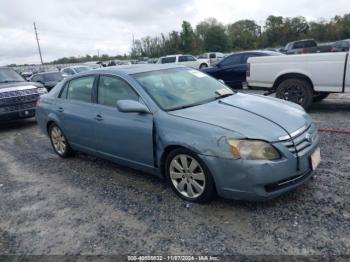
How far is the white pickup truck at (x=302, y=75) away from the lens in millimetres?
7398

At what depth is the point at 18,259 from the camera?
10.5ft

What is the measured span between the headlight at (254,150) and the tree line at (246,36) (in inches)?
2423

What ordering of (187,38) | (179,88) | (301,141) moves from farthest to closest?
1. (187,38)
2. (179,88)
3. (301,141)

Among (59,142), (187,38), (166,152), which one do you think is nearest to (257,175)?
(166,152)

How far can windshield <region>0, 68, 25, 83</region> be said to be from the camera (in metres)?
9.78

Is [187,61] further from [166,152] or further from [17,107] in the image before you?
[166,152]

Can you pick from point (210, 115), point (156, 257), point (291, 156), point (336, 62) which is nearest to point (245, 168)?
point (291, 156)

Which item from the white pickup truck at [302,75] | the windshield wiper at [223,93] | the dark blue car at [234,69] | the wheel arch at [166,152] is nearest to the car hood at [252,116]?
the windshield wiper at [223,93]

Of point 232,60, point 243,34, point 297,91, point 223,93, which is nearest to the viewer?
point 223,93

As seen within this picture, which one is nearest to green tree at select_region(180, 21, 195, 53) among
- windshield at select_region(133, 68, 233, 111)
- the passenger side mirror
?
windshield at select_region(133, 68, 233, 111)

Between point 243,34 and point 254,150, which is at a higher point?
point 243,34

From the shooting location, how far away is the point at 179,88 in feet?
14.9

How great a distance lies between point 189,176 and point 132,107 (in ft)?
3.45

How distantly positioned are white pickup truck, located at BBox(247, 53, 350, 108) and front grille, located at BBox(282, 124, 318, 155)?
414 cm
